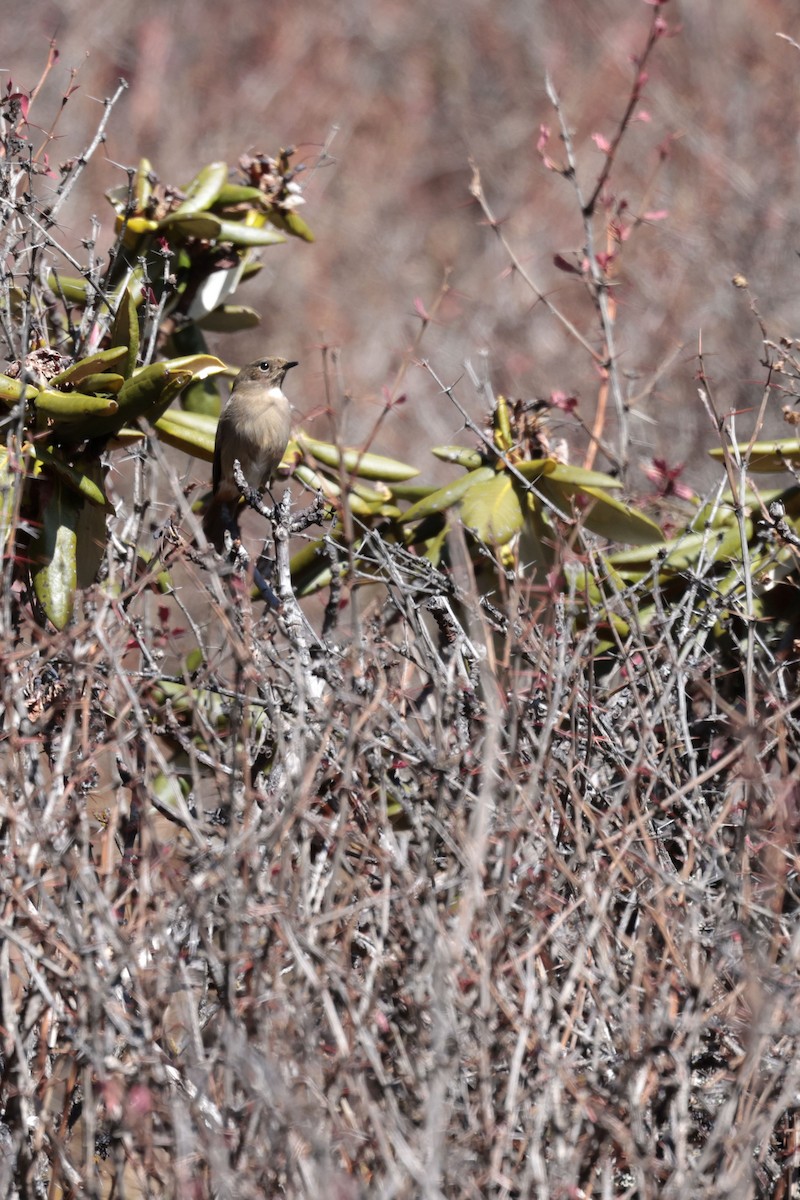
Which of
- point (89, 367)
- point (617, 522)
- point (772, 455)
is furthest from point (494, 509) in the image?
point (89, 367)

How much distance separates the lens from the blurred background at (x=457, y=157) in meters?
9.27

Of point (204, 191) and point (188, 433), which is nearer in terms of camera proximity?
point (188, 433)

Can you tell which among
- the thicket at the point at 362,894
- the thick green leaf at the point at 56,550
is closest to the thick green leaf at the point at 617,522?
the thicket at the point at 362,894

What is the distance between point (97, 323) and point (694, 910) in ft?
7.04

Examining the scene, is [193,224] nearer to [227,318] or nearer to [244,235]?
[244,235]

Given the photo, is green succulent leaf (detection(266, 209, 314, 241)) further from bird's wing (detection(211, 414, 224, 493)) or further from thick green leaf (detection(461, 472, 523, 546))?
thick green leaf (detection(461, 472, 523, 546))

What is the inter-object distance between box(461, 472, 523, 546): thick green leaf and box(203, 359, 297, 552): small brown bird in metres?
0.62

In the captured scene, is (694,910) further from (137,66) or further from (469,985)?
(137,66)

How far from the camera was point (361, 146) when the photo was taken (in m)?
12.5

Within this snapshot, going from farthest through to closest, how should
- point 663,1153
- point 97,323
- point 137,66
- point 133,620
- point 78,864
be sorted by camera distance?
1. point 137,66
2. point 97,323
3. point 133,620
4. point 663,1153
5. point 78,864

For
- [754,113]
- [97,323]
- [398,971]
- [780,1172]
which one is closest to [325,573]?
[97,323]

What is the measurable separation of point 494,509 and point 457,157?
9451mm

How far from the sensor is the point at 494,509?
12.1 ft

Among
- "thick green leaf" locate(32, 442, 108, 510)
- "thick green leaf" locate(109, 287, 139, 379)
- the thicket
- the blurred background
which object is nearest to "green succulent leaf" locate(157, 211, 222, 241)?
the thicket
